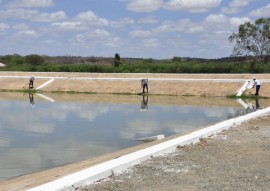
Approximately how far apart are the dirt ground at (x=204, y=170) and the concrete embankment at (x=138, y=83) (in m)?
26.5

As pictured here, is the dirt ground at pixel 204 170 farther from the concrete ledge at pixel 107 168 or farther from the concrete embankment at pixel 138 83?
the concrete embankment at pixel 138 83

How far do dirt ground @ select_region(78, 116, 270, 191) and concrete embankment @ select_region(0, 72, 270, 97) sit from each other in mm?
26521

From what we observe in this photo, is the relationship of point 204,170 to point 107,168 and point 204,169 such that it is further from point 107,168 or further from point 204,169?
point 107,168

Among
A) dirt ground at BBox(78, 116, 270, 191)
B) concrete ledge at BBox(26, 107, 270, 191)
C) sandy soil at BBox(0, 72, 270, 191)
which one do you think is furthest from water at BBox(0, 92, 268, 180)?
dirt ground at BBox(78, 116, 270, 191)

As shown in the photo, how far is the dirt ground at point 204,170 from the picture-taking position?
800 centimetres

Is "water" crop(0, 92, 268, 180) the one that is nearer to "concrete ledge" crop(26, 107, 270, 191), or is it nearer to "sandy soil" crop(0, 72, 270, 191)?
"sandy soil" crop(0, 72, 270, 191)

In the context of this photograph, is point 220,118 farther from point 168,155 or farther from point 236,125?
point 168,155

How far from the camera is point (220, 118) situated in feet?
73.3

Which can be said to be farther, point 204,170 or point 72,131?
point 72,131

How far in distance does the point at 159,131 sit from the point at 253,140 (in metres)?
5.17

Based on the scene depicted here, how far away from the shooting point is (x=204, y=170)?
9.23 m

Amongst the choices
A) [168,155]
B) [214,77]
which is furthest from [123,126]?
[214,77]

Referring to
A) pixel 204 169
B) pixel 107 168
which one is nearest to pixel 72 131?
pixel 107 168

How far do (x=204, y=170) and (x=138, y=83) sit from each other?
117ft
